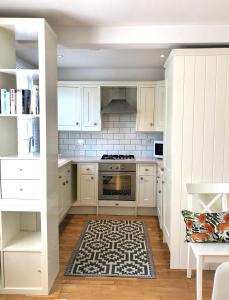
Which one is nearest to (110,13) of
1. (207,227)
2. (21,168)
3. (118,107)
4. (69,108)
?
(21,168)

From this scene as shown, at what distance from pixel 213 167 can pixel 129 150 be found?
2.43 metres

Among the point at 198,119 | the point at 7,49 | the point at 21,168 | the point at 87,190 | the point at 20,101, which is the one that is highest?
the point at 7,49

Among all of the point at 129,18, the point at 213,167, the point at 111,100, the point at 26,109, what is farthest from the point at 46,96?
the point at 111,100

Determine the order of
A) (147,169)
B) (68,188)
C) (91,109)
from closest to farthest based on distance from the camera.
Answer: (68,188), (147,169), (91,109)

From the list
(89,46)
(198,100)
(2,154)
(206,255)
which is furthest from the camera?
(89,46)

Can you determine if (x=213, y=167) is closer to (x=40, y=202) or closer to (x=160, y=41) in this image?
(x=160, y=41)

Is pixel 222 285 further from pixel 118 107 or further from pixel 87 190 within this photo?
pixel 118 107

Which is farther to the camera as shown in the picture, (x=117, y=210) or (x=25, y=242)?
(x=117, y=210)

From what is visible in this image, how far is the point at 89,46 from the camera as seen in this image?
295cm

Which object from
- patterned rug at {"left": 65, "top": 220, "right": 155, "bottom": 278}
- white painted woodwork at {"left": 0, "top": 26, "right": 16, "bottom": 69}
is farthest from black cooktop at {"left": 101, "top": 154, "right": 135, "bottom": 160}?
white painted woodwork at {"left": 0, "top": 26, "right": 16, "bottom": 69}

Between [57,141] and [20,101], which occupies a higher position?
[20,101]

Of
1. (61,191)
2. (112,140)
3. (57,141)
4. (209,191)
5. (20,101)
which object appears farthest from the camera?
(112,140)

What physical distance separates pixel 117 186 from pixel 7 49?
9.24 ft

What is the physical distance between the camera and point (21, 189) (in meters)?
2.42
